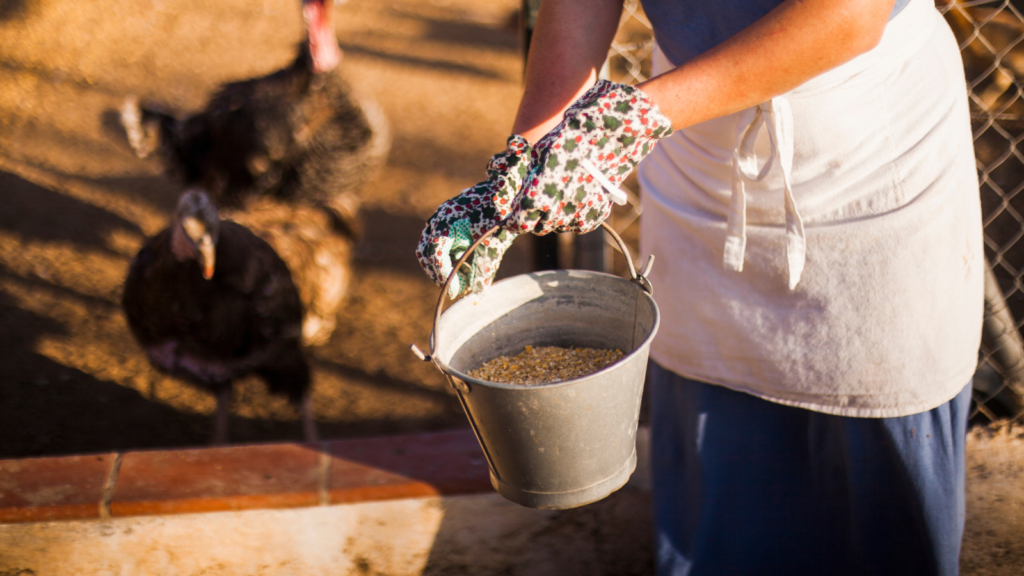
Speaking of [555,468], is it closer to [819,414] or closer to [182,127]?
[819,414]

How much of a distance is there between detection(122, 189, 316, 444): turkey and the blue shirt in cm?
169

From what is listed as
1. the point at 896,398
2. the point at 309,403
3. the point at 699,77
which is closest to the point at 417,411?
the point at 309,403

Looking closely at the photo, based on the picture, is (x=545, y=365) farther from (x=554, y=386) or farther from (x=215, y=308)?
(x=215, y=308)

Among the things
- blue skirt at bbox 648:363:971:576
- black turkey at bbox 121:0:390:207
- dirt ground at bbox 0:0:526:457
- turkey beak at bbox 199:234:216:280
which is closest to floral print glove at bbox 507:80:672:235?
blue skirt at bbox 648:363:971:576

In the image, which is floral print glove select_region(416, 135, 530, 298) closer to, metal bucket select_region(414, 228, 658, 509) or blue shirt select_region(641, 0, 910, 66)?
metal bucket select_region(414, 228, 658, 509)

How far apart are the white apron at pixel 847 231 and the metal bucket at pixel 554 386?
0.85ft

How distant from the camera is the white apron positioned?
1164mm

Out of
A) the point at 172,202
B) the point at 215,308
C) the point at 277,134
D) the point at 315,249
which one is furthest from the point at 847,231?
the point at 172,202

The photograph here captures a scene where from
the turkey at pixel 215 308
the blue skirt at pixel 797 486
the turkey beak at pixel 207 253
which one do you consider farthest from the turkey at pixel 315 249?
the blue skirt at pixel 797 486

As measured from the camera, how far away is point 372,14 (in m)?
6.02

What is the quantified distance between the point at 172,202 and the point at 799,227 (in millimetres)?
3767

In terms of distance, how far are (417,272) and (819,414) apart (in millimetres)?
2429

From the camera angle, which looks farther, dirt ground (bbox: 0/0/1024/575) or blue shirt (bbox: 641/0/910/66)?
dirt ground (bbox: 0/0/1024/575)

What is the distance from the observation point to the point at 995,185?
276cm
